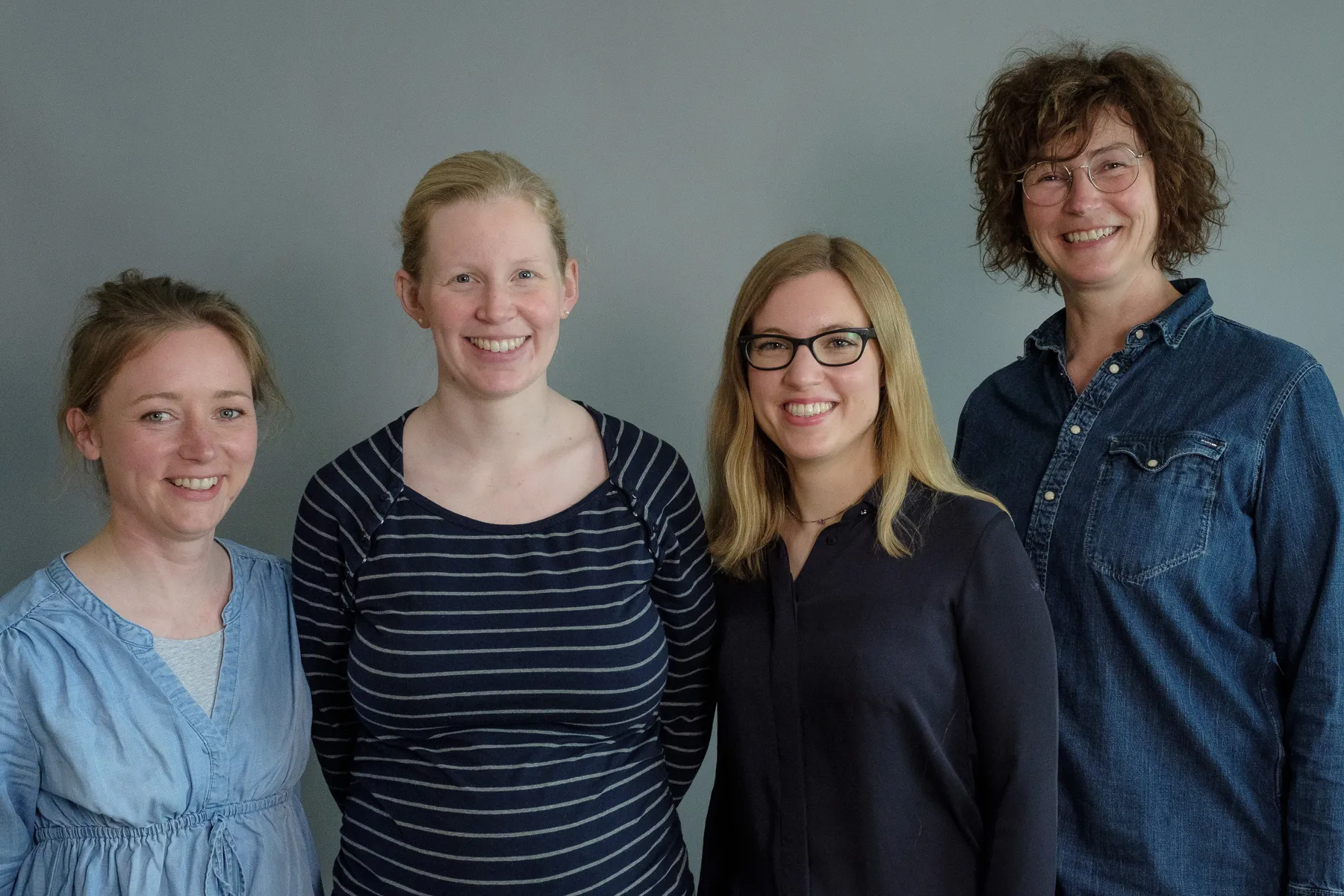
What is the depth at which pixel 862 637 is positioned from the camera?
1.55 meters

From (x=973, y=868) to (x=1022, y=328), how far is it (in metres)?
1.16

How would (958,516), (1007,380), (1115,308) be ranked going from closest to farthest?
(958,516), (1115,308), (1007,380)

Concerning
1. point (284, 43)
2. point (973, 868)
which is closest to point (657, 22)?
point (284, 43)

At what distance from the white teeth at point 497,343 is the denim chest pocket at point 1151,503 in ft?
3.08

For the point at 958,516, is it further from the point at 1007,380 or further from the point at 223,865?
the point at 223,865

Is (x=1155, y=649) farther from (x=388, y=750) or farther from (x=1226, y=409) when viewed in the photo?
(x=388, y=750)

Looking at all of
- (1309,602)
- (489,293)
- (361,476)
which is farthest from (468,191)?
(1309,602)

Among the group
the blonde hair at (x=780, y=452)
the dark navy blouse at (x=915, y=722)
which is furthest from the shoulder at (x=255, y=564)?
the dark navy blouse at (x=915, y=722)

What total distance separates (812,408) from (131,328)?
1035 millimetres

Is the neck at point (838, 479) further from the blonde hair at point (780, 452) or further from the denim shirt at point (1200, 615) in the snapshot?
the denim shirt at point (1200, 615)

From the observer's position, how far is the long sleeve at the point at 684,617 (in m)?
1.72

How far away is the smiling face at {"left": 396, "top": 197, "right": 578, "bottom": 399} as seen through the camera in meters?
1.63

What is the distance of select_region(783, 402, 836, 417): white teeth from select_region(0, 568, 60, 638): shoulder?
1112 millimetres

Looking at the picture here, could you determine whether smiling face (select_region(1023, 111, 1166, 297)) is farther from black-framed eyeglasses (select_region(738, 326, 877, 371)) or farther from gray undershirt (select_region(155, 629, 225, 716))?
gray undershirt (select_region(155, 629, 225, 716))
